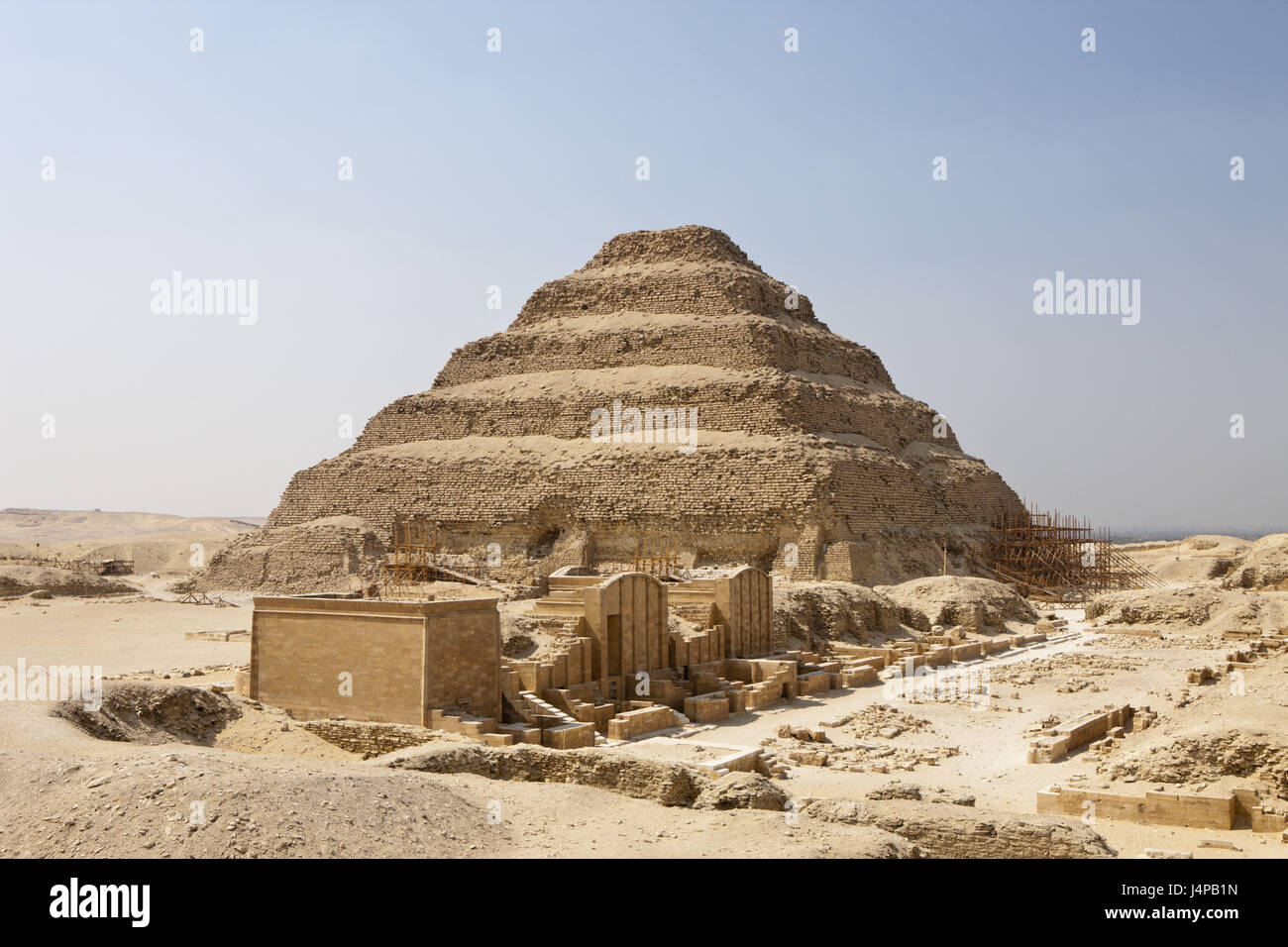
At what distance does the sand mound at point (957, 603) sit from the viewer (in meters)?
33.4

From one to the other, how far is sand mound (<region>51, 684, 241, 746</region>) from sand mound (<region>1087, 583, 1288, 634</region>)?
27.8 m

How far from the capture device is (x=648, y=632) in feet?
69.1

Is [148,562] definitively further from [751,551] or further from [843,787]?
[843,787]

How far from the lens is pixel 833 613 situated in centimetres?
2975

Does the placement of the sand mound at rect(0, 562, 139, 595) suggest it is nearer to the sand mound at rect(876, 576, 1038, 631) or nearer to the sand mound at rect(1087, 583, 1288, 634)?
the sand mound at rect(876, 576, 1038, 631)

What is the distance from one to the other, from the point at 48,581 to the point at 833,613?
26.0 metres

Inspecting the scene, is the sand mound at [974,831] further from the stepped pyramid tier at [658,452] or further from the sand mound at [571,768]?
the stepped pyramid tier at [658,452]

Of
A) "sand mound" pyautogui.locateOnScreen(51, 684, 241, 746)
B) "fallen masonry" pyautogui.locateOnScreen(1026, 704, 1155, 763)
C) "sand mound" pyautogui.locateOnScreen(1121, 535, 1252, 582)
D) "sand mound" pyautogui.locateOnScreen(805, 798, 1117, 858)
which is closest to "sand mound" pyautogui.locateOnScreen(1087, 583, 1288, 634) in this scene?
"sand mound" pyautogui.locateOnScreen(1121, 535, 1252, 582)

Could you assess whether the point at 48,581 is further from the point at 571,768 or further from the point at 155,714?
the point at 571,768

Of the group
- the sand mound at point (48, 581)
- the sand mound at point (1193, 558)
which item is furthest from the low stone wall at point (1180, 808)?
the sand mound at point (1193, 558)

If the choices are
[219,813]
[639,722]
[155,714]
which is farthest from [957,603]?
[219,813]

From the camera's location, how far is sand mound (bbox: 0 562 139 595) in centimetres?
3750
